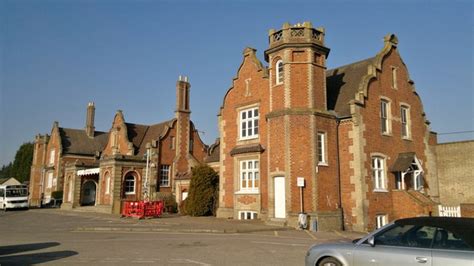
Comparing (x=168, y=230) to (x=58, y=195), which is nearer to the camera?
(x=168, y=230)

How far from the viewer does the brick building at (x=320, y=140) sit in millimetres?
21359

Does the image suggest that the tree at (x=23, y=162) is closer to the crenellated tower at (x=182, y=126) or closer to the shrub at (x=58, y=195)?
the shrub at (x=58, y=195)

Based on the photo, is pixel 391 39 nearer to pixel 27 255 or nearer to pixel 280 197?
pixel 280 197

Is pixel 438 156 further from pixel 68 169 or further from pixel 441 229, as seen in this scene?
pixel 68 169

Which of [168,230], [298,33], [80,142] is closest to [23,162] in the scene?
[80,142]

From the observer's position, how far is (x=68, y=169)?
1783 inches

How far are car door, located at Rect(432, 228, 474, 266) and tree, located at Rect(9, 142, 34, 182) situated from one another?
8646 centimetres

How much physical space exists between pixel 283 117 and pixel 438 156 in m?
13.6

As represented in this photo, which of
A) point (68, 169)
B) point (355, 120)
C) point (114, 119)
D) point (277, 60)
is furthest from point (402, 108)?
point (68, 169)

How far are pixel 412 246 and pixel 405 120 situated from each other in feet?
69.9

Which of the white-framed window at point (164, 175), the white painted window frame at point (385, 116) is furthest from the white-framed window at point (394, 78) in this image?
the white-framed window at point (164, 175)

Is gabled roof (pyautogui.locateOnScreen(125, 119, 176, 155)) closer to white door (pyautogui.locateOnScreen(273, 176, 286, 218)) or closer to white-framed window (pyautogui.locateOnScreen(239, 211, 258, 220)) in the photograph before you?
white-framed window (pyautogui.locateOnScreen(239, 211, 258, 220))

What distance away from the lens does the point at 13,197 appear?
4147 cm

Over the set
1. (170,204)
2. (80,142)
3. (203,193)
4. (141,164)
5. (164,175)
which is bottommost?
(170,204)
